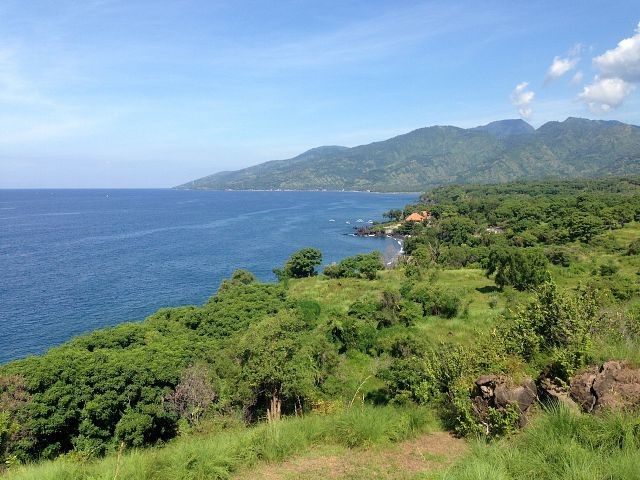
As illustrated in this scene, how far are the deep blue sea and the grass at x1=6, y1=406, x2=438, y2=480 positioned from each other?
3498cm

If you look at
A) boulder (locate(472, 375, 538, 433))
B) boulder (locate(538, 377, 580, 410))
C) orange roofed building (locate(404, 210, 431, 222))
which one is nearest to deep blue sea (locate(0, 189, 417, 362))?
orange roofed building (locate(404, 210, 431, 222))

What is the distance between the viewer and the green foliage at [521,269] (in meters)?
39.3

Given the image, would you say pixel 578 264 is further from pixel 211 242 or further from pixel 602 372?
pixel 211 242

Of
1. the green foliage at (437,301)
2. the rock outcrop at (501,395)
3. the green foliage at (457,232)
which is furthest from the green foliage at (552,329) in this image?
the green foliage at (457,232)

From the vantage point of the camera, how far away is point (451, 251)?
6241 cm

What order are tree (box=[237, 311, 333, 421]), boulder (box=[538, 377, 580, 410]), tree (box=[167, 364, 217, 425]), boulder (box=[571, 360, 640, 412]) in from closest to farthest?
boulder (box=[571, 360, 640, 412]) → boulder (box=[538, 377, 580, 410]) → tree (box=[237, 311, 333, 421]) → tree (box=[167, 364, 217, 425])

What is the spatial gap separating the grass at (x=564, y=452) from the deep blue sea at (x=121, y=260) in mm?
39994

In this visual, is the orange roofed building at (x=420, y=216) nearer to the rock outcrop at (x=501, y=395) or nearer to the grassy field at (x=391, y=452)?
the grassy field at (x=391, y=452)

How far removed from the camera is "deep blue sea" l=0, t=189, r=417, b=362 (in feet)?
149

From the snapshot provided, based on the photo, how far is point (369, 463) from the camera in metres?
7.59

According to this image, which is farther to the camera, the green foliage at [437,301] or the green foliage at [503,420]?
the green foliage at [437,301]

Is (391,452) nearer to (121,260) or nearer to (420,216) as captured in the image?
(121,260)

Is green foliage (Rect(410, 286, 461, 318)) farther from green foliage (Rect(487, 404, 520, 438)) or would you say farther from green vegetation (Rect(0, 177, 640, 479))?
green foliage (Rect(487, 404, 520, 438))

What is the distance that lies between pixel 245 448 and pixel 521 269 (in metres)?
38.2
